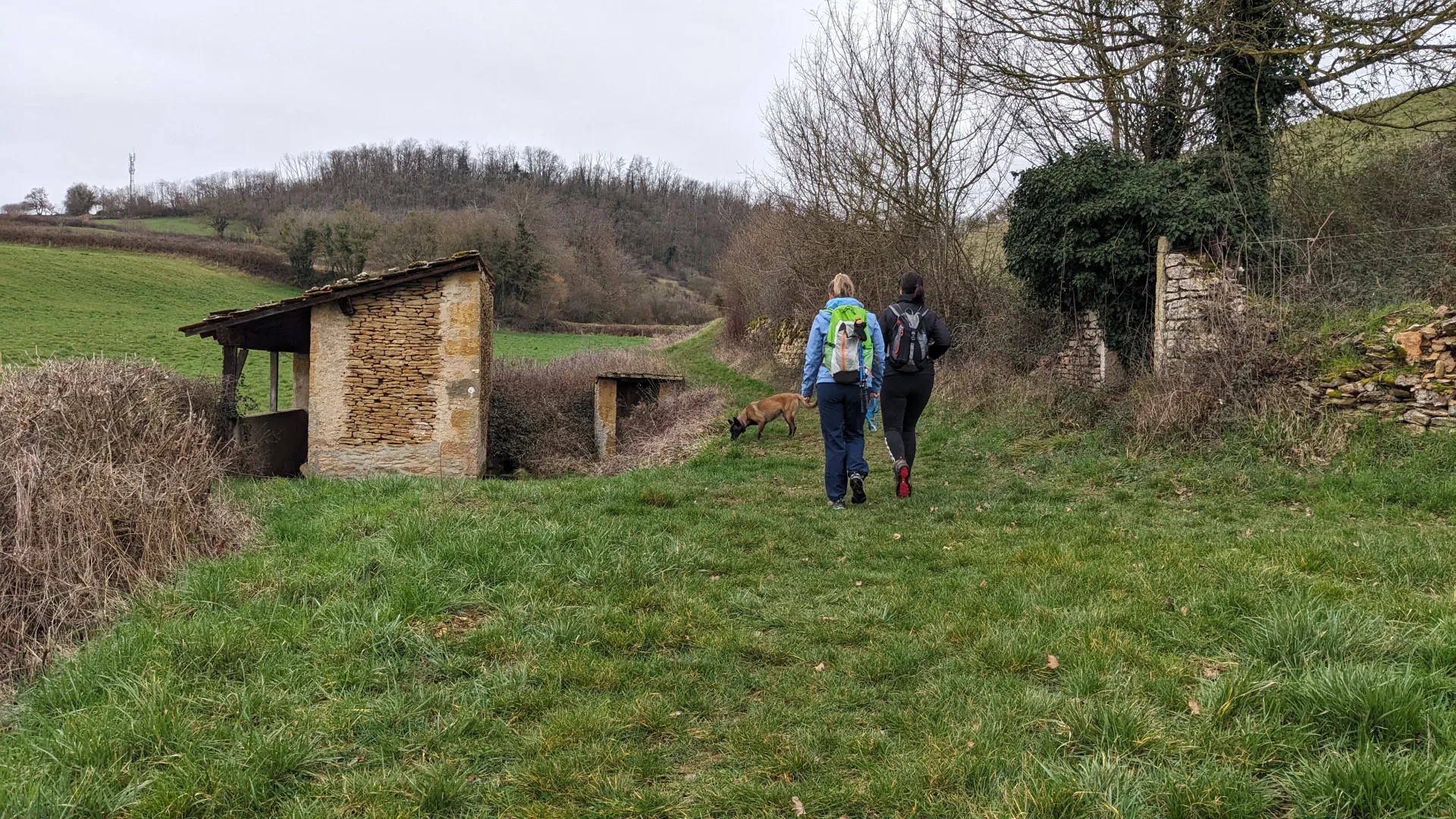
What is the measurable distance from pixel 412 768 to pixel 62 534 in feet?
14.1

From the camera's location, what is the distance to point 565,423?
19234mm

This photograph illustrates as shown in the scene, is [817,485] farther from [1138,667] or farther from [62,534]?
[62,534]

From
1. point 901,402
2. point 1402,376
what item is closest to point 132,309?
point 901,402

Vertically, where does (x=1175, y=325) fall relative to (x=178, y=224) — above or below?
below

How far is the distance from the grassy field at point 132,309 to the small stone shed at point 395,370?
11.8 meters

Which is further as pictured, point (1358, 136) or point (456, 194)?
point (456, 194)

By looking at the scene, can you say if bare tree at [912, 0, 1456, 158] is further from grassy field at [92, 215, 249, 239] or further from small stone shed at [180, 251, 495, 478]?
grassy field at [92, 215, 249, 239]

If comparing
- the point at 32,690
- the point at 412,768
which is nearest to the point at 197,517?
the point at 32,690

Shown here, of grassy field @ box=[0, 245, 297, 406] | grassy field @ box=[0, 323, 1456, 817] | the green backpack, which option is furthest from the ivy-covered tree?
grassy field @ box=[0, 245, 297, 406]

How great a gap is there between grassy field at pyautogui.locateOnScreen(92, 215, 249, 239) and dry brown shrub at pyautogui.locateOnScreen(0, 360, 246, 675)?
6247 centimetres

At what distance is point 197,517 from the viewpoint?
6184mm

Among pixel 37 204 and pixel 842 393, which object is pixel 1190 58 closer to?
pixel 842 393

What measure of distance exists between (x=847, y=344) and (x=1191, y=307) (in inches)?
236

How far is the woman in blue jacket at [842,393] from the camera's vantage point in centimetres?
→ 675
